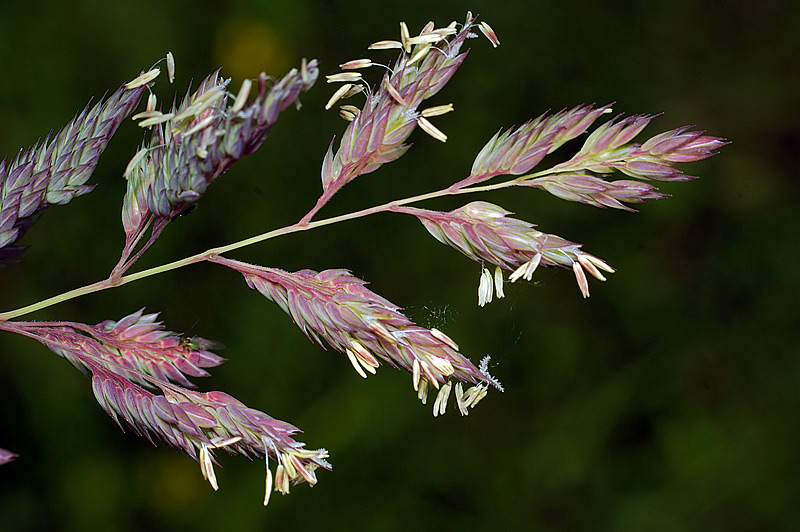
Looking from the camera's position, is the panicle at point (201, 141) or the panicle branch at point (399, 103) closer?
the panicle at point (201, 141)

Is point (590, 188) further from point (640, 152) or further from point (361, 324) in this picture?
point (361, 324)

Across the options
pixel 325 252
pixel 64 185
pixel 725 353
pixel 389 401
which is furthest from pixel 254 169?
pixel 725 353

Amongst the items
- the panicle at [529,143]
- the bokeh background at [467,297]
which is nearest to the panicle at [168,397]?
the panicle at [529,143]

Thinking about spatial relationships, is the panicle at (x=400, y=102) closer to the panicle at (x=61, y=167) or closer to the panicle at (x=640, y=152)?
the panicle at (x=640, y=152)

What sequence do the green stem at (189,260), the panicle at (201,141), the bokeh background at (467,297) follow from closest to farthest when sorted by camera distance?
1. the panicle at (201,141)
2. the green stem at (189,260)
3. the bokeh background at (467,297)

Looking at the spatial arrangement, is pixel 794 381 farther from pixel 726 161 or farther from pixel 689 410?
pixel 726 161

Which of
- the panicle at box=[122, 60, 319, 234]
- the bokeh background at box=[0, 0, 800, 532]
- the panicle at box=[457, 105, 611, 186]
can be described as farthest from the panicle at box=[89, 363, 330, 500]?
the bokeh background at box=[0, 0, 800, 532]

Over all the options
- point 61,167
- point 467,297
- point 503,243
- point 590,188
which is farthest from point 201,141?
point 467,297

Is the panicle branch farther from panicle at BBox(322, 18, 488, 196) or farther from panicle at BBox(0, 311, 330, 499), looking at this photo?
panicle at BBox(0, 311, 330, 499)
